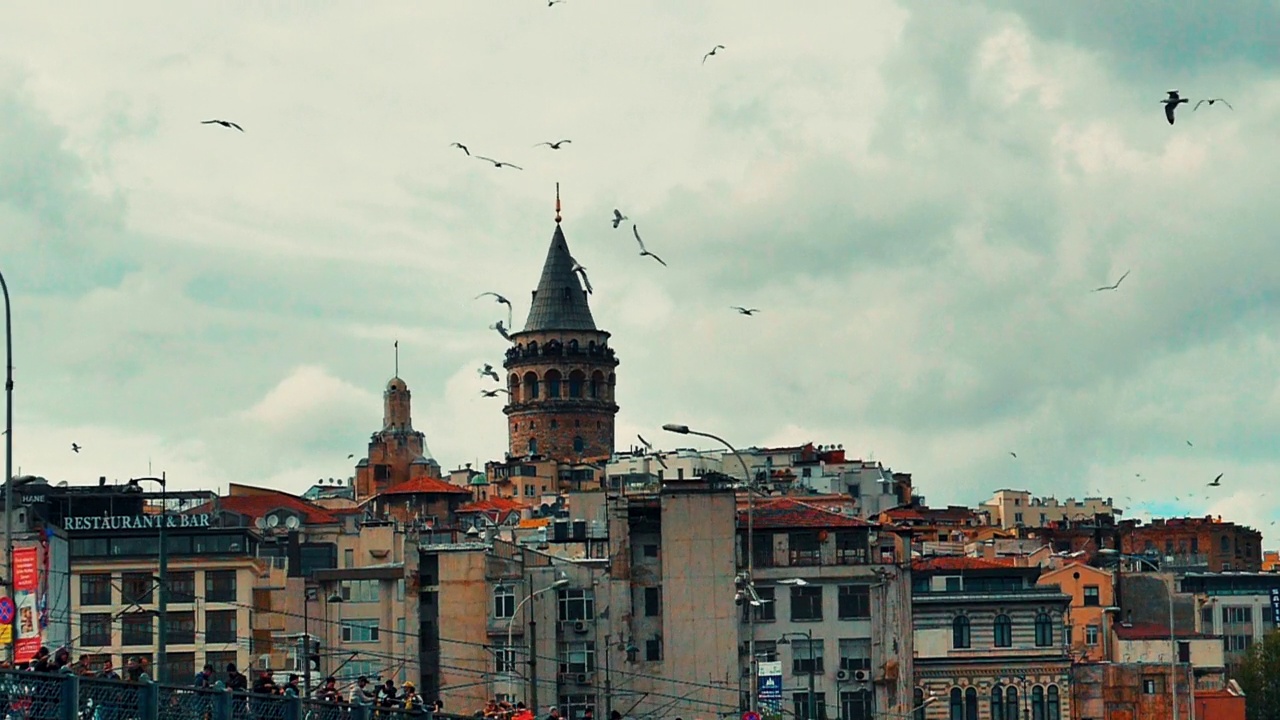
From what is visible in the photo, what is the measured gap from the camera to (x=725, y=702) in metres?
108

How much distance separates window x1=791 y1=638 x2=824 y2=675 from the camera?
4439 inches

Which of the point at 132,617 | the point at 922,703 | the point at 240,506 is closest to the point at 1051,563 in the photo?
the point at 922,703

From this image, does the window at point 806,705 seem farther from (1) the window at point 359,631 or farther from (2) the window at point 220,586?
(2) the window at point 220,586

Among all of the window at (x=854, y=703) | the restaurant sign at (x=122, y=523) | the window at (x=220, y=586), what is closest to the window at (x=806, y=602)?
the window at (x=854, y=703)

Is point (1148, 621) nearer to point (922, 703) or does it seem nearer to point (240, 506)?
point (922, 703)

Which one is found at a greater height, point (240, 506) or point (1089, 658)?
point (240, 506)

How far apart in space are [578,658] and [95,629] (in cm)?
1722

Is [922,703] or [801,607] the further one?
[922,703]

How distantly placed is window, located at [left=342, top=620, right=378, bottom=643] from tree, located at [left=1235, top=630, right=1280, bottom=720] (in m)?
66.1

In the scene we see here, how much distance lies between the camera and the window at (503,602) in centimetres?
11231

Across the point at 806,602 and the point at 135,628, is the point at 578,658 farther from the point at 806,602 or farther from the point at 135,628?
the point at 135,628

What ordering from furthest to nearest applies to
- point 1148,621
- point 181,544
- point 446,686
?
point 1148,621 → point 181,544 → point 446,686

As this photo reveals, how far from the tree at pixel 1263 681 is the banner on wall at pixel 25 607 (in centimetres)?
9354

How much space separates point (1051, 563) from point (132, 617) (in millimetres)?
65118
